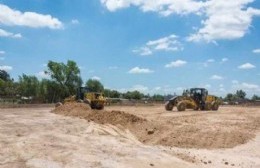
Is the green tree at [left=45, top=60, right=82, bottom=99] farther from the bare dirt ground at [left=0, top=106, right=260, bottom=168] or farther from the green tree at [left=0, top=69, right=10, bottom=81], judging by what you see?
the bare dirt ground at [left=0, top=106, right=260, bottom=168]

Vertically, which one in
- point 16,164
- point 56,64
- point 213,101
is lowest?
point 16,164

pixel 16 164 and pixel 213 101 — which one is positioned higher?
pixel 213 101

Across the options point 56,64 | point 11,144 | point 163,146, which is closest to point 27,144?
point 11,144

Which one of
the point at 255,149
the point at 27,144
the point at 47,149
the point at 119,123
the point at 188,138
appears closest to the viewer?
the point at 47,149

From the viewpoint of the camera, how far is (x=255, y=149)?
18.3 metres

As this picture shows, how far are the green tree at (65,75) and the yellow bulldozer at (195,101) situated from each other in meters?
61.6

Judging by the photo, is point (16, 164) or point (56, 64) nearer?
point (16, 164)

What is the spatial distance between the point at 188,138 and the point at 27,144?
277 inches

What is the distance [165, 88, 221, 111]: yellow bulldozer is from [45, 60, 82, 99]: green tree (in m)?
61.6

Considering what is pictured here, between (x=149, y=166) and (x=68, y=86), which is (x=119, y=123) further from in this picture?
(x=68, y=86)

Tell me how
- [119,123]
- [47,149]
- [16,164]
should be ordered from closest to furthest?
[16,164]
[47,149]
[119,123]

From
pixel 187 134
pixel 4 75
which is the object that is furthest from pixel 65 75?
pixel 187 134

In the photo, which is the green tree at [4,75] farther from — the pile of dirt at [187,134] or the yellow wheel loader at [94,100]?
the pile of dirt at [187,134]

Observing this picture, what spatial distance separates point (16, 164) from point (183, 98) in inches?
1292
